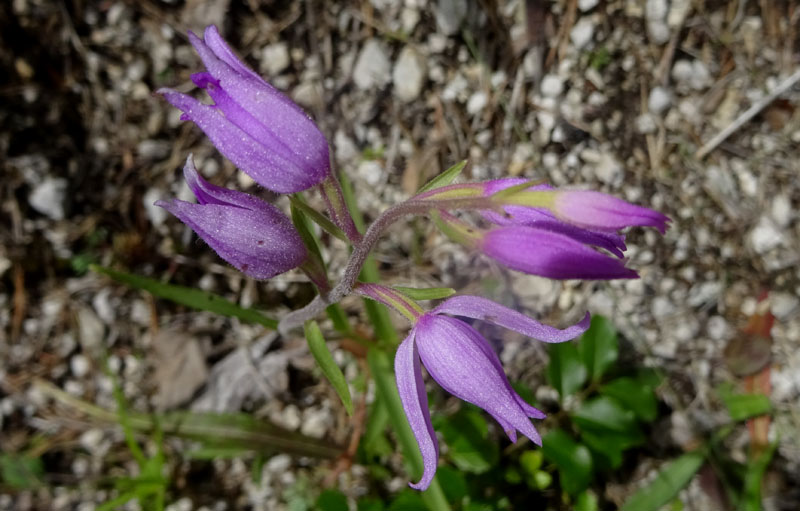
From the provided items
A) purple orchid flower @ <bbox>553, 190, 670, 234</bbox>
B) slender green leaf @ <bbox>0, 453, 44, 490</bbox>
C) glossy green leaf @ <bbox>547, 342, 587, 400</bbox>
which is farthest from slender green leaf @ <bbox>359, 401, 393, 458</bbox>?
slender green leaf @ <bbox>0, 453, 44, 490</bbox>

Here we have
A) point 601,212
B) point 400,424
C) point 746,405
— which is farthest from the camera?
point 746,405

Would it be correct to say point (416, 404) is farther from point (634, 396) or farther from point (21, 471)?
point (21, 471)

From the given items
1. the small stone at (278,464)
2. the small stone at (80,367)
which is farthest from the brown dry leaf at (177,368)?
the small stone at (278,464)

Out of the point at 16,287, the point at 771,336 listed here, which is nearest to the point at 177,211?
the point at 16,287

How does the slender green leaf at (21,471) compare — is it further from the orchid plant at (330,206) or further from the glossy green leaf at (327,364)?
the orchid plant at (330,206)

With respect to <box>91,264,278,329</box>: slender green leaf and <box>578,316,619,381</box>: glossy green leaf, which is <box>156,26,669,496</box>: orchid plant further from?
<box>578,316,619,381</box>: glossy green leaf

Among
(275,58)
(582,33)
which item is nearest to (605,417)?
(582,33)
